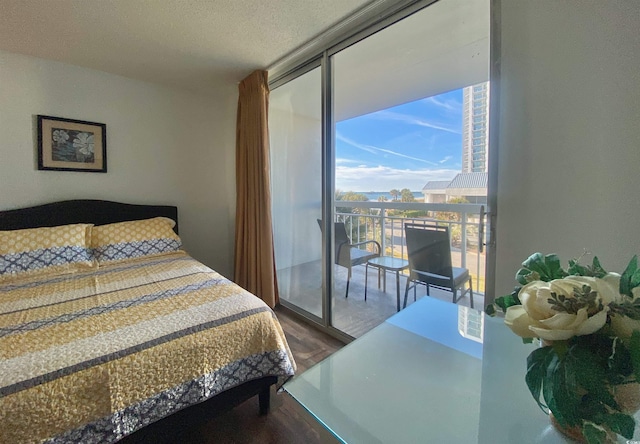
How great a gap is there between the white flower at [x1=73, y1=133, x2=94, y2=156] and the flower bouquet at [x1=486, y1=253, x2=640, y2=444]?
10.8 feet

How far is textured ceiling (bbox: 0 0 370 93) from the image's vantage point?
5.38 feet

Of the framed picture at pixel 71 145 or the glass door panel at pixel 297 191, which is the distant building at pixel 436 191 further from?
the framed picture at pixel 71 145

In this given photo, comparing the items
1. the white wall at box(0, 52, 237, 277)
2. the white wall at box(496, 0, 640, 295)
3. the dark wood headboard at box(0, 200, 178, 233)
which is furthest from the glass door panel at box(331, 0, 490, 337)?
the dark wood headboard at box(0, 200, 178, 233)

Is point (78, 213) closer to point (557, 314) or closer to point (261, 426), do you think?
point (261, 426)

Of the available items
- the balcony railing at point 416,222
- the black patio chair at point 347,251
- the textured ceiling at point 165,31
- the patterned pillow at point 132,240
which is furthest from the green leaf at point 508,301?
the patterned pillow at point 132,240

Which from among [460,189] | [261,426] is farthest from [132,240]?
[460,189]

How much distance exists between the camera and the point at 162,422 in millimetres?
1114

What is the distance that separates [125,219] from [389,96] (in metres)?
2.87

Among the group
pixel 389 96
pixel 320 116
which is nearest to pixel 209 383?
pixel 320 116

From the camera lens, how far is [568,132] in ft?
3.64

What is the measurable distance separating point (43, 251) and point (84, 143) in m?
1.06

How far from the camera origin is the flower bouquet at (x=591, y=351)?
447 millimetres

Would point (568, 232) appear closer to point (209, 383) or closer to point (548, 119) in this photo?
point (548, 119)

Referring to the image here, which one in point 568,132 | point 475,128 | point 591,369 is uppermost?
point 475,128
